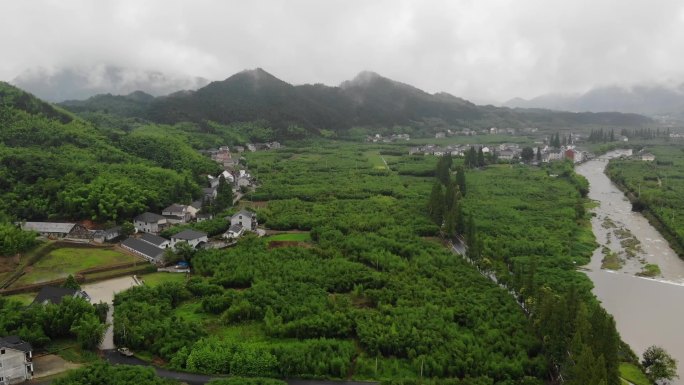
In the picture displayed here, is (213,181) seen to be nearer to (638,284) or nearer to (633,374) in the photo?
(638,284)

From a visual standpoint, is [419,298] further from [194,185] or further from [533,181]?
[533,181]

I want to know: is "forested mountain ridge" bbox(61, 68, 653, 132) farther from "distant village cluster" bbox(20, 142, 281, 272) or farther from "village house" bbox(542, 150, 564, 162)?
"distant village cluster" bbox(20, 142, 281, 272)

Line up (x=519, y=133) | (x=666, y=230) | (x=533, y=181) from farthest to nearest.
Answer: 1. (x=519, y=133)
2. (x=533, y=181)
3. (x=666, y=230)

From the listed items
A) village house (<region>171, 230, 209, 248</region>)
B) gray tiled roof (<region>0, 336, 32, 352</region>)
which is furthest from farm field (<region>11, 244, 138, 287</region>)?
gray tiled roof (<region>0, 336, 32, 352</region>)

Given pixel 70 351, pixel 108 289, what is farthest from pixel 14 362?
pixel 108 289

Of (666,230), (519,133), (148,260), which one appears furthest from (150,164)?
(519,133)

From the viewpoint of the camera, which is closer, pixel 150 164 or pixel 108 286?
pixel 108 286

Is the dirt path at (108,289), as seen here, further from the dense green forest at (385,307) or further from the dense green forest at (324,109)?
the dense green forest at (324,109)

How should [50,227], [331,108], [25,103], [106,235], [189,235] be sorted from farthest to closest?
[331,108] → [25,103] → [50,227] → [106,235] → [189,235]
